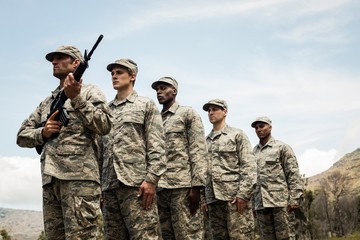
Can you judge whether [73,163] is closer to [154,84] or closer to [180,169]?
[180,169]

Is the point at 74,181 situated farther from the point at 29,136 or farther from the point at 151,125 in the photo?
the point at 151,125

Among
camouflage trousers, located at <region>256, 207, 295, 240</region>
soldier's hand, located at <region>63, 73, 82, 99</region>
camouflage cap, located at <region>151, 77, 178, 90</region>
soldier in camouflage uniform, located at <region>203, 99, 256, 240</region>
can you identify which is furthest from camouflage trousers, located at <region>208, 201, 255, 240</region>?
soldier's hand, located at <region>63, 73, 82, 99</region>

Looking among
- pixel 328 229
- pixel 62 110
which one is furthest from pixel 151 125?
pixel 328 229

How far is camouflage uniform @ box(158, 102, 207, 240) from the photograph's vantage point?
6199 mm

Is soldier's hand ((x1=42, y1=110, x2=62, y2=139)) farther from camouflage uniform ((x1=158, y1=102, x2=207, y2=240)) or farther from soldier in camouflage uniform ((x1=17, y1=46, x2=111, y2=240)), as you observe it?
camouflage uniform ((x1=158, y1=102, x2=207, y2=240))

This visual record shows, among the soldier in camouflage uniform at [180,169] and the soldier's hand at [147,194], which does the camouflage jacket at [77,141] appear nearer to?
the soldier's hand at [147,194]

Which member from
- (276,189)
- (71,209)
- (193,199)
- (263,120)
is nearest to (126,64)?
(193,199)

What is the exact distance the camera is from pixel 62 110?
180 inches

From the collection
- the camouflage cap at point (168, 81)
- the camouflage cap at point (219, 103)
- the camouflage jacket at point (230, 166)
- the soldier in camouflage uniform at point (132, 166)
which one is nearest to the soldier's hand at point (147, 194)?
the soldier in camouflage uniform at point (132, 166)

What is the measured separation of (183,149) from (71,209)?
2.57m

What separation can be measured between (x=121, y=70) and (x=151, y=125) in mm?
A: 825

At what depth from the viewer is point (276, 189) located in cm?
926

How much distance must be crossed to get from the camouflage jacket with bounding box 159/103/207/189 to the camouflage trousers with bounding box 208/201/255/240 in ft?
4.30

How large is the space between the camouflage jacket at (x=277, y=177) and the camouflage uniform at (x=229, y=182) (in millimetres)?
1549
